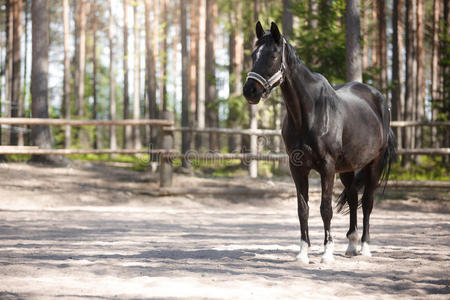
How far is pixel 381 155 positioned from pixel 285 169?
775cm

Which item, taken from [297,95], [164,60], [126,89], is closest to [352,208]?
[297,95]

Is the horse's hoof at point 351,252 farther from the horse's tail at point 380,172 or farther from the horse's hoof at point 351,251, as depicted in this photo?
the horse's tail at point 380,172

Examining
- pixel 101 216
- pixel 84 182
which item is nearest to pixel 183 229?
pixel 101 216

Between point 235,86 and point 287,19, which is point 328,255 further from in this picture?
point 235,86

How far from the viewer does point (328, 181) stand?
4051 millimetres

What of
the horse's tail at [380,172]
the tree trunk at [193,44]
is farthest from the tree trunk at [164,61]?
the horse's tail at [380,172]

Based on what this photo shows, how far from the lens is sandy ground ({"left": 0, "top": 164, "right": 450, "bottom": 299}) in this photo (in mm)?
3031

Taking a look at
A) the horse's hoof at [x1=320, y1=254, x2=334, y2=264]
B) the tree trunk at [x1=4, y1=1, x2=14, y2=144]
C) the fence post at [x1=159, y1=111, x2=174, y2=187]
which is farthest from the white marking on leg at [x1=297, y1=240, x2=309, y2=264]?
the tree trunk at [x1=4, y1=1, x2=14, y2=144]

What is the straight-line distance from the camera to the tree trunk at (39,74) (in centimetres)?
1120

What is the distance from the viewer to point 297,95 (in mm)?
→ 4152

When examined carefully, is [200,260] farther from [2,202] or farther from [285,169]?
[285,169]

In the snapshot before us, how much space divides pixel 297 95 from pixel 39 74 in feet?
30.2

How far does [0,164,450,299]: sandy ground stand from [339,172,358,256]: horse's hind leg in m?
0.16

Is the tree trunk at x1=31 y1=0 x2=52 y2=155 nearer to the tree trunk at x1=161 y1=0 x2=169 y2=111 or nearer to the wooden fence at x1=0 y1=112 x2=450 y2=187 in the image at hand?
the wooden fence at x1=0 y1=112 x2=450 y2=187
